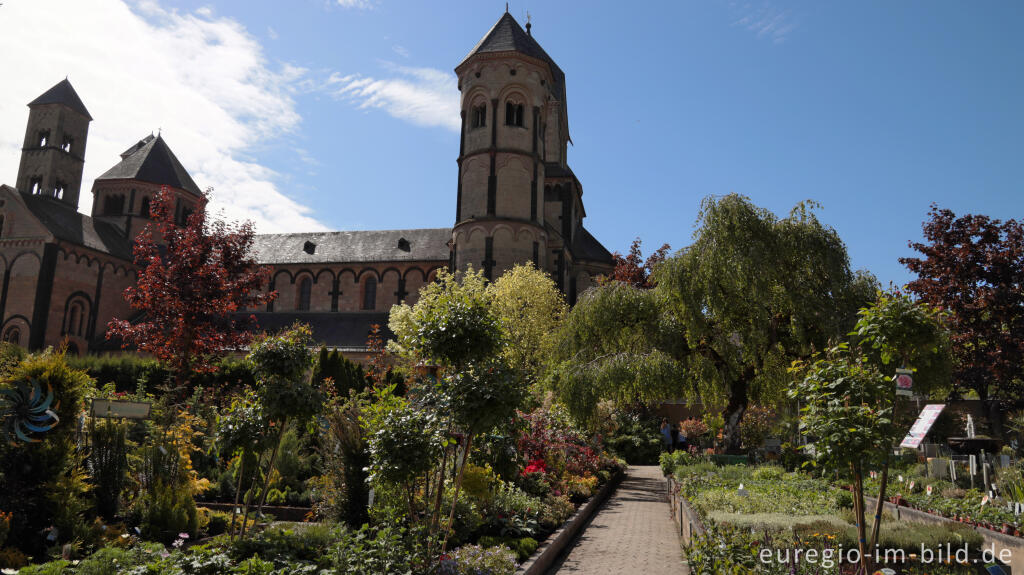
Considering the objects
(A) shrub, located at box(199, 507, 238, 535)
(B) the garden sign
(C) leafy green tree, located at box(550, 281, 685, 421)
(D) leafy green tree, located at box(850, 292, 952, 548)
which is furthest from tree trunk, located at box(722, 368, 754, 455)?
(A) shrub, located at box(199, 507, 238, 535)

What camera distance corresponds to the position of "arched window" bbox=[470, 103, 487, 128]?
Result: 37906mm

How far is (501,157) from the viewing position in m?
36.7

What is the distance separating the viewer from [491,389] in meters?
6.35

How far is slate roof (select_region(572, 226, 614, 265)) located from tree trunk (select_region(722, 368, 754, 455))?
24473mm

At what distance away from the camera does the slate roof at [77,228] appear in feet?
131

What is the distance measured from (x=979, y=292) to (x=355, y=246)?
37.4 m

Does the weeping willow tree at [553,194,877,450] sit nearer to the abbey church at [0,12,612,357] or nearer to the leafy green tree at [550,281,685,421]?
the leafy green tree at [550,281,685,421]

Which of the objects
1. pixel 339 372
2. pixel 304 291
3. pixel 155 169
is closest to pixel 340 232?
pixel 304 291

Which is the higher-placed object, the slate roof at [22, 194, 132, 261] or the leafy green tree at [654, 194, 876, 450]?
the slate roof at [22, 194, 132, 261]

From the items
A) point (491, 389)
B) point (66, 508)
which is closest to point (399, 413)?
point (491, 389)

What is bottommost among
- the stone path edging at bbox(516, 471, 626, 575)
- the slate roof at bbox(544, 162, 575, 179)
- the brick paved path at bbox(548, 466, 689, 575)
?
the brick paved path at bbox(548, 466, 689, 575)

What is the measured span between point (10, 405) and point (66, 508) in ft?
4.24

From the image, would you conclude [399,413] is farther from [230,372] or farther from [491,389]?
[230,372]

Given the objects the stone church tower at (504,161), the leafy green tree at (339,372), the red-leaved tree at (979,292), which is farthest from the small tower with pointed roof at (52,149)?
the red-leaved tree at (979,292)
